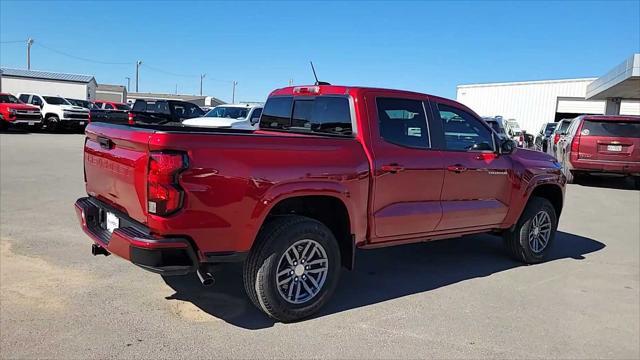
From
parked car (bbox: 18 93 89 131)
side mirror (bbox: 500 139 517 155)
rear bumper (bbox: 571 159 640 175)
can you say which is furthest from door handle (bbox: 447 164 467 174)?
parked car (bbox: 18 93 89 131)

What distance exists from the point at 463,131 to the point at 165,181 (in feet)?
11.0

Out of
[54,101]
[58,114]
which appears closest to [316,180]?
[58,114]

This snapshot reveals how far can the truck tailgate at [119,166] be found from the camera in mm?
3549

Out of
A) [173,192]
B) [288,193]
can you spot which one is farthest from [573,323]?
[173,192]

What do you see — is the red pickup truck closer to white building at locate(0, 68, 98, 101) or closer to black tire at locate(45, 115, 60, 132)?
black tire at locate(45, 115, 60, 132)

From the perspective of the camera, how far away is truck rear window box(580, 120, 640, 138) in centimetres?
1317

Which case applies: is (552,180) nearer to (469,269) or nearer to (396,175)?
(469,269)

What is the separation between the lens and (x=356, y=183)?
169 inches

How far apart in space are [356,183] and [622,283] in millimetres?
3495

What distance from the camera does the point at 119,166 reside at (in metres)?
3.85

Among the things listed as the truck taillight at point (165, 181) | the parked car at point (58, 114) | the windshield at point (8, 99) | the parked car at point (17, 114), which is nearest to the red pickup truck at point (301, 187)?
the truck taillight at point (165, 181)

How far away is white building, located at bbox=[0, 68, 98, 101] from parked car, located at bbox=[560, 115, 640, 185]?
2042 inches

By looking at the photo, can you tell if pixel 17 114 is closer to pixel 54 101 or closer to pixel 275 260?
pixel 54 101

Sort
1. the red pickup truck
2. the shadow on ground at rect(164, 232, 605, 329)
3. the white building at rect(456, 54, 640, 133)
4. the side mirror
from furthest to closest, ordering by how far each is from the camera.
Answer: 1. the white building at rect(456, 54, 640, 133)
2. the side mirror
3. the shadow on ground at rect(164, 232, 605, 329)
4. the red pickup truck
